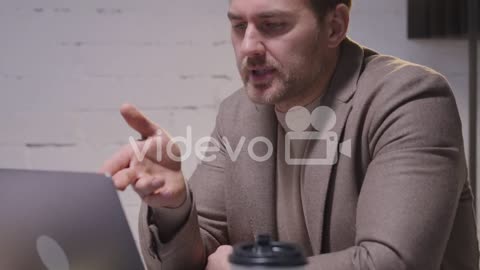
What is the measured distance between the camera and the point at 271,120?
5.11ft

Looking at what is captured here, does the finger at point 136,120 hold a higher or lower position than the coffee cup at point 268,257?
higher

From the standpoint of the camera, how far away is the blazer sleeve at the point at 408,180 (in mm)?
1221

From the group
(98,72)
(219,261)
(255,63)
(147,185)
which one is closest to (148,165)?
(147,185)

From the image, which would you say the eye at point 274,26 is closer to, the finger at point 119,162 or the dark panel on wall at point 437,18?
the finger at point 119,162

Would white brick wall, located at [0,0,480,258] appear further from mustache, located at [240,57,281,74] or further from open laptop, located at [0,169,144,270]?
open laptop, located at [0,169,144,270]

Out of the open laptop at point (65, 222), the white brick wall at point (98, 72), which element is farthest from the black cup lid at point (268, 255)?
the white brick wall at point (98, 72)

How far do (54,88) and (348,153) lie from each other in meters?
1.10

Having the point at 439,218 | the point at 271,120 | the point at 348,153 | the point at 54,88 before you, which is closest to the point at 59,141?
the point at 54,88

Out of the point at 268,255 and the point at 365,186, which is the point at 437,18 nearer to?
the point at 365,186

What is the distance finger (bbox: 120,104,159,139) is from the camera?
1125 millimetres

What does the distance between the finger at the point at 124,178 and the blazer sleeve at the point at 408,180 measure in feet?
1.01
